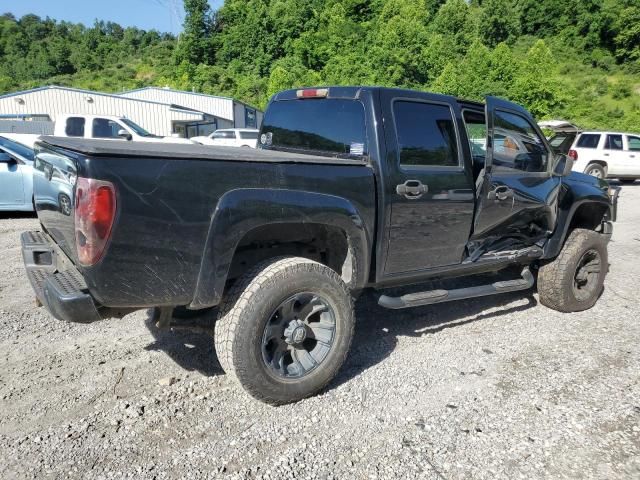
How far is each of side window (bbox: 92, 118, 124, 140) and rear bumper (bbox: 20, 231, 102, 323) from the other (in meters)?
13.3

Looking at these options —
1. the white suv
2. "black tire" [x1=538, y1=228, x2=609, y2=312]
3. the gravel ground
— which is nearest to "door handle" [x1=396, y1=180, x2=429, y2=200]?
the gravel ground

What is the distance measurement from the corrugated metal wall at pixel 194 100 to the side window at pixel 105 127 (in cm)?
2370

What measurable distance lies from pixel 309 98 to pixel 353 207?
4.34 ft

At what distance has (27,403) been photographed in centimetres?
300

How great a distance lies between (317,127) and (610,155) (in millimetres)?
16631

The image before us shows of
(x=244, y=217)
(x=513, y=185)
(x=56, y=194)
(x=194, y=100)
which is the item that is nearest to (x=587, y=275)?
(x=513, y=185)

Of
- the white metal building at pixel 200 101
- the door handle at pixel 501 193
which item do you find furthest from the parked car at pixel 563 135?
the white metal building at pixel 200 101

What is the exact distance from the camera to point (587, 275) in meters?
5.16

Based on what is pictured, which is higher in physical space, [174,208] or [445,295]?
[174,208]

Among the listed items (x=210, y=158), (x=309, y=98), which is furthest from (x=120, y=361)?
(x=309, y=98)

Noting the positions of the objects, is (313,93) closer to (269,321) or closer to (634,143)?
(269,321)

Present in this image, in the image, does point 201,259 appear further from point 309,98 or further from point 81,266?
point 309,98

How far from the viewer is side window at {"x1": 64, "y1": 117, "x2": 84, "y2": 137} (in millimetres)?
15152

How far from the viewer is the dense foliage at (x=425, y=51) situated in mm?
38688
